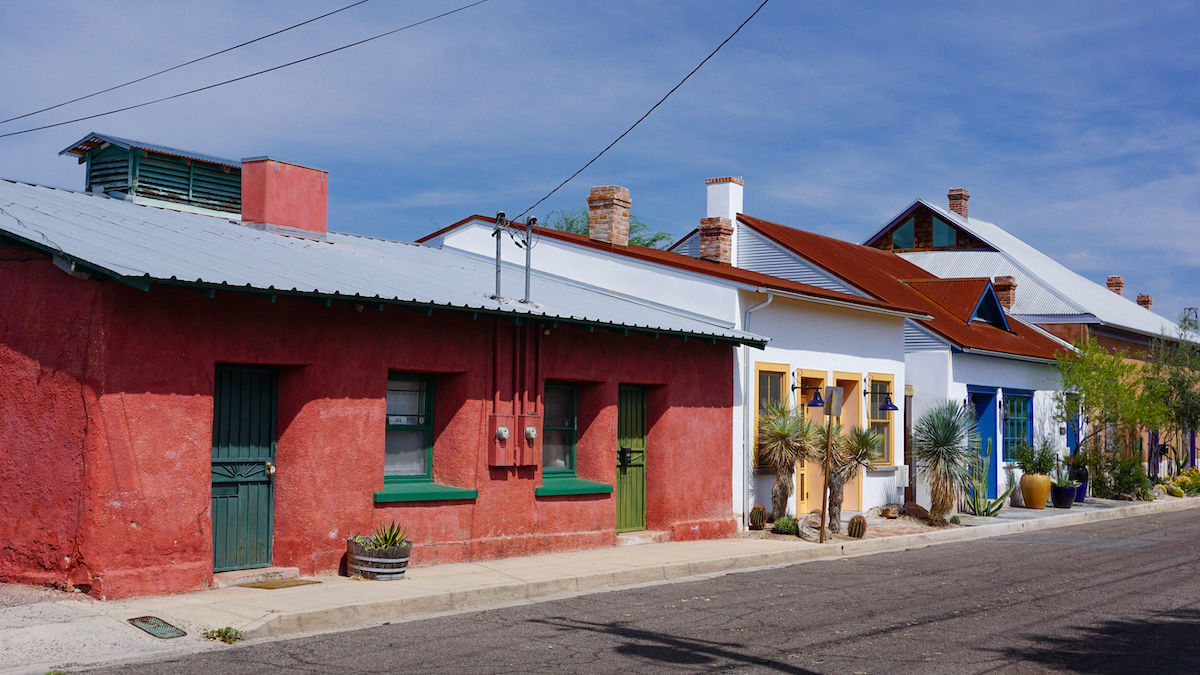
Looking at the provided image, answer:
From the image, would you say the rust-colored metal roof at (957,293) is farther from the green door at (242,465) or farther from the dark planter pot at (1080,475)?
the green door at (242,465)

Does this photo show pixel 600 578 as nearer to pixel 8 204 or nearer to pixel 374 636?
pixel 374 636

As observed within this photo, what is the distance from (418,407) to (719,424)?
5.29m

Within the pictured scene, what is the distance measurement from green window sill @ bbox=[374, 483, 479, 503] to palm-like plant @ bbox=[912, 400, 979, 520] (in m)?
9.99

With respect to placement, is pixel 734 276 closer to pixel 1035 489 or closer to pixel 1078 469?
pixel 1035 489

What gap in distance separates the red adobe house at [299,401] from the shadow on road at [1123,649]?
6.53 meters

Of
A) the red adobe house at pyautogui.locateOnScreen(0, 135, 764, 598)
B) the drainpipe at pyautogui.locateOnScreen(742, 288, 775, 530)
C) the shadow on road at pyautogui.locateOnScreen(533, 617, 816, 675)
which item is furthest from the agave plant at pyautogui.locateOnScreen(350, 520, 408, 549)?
the drainpipe at pyautogui.locateOnScreen(742, 288, 775, 530)

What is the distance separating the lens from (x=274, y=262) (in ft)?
39.2

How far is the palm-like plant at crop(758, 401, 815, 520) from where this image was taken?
16.6 m

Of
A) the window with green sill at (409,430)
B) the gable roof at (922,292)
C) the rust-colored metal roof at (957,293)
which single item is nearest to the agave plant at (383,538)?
the window with green sill at (409,430)

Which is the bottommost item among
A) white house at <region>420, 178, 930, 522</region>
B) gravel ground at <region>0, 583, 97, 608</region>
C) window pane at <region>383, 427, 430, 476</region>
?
gravel ground at <region>0, 583, 97, 608</region>

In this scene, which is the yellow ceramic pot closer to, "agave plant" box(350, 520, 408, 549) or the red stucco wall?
the red stucco wall

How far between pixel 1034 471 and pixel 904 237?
16.5 m

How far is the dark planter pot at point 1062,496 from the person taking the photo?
23.6m

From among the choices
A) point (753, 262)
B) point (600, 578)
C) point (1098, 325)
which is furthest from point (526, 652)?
point (1098, 325)
